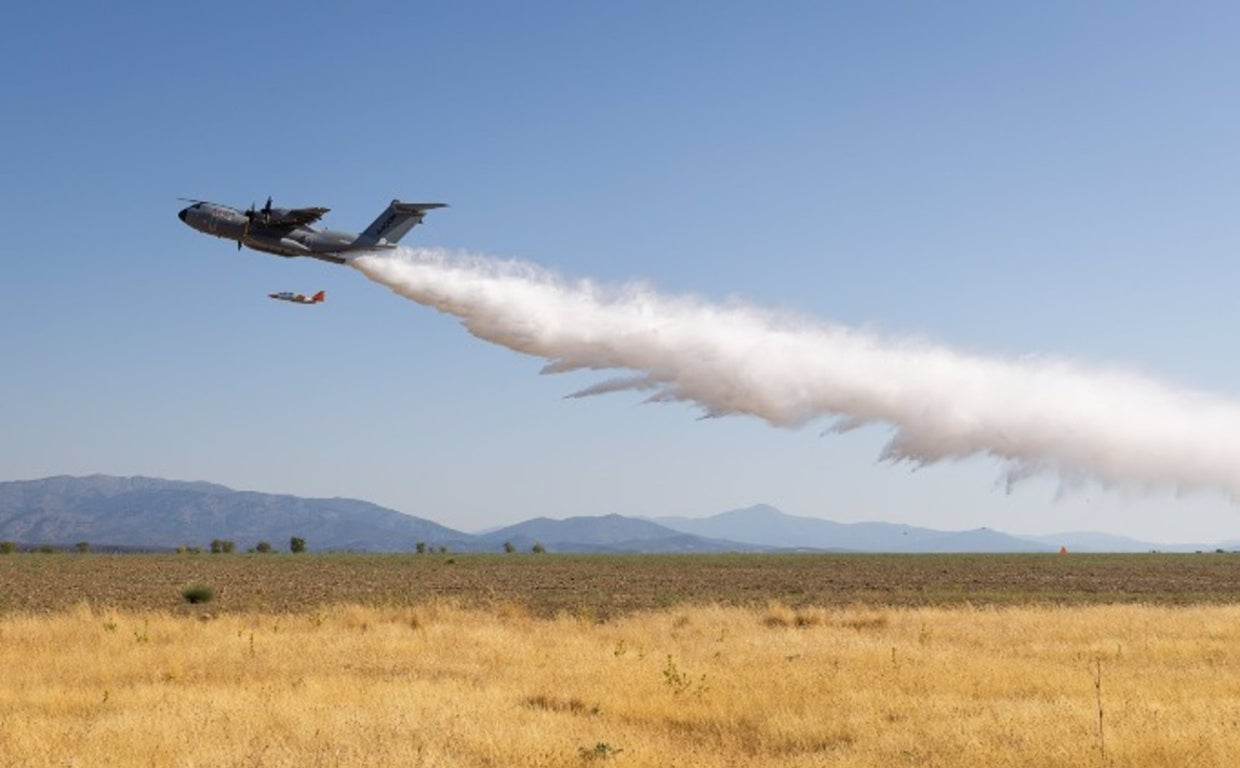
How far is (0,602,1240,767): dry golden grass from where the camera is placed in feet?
49.3

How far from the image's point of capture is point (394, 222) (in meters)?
51.5

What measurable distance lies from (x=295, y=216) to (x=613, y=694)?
104 feet

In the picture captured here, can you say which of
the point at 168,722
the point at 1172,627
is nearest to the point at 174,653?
the point at 168,722

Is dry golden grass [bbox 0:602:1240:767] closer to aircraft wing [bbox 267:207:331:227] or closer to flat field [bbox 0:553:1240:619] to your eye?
flat field [bbox 0:553:1240:619]

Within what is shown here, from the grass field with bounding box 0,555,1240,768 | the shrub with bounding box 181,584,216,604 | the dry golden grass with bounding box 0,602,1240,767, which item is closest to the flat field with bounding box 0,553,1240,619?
the shrub with bounding box 181,584,216,604

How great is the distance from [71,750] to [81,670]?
956 centimetres

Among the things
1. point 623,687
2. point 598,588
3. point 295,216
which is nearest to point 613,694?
point 623,687

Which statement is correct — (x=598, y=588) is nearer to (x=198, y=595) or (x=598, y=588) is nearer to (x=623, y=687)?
(x=198, y=595)

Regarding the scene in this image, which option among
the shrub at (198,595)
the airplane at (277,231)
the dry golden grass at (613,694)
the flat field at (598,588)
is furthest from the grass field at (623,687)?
the airplane at (277,231)

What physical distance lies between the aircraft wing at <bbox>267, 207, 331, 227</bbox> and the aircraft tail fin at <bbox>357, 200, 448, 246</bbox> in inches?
148

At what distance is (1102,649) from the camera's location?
27.0 meters

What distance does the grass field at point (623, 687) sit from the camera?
15125mm

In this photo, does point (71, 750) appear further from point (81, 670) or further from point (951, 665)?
point (951, 665)

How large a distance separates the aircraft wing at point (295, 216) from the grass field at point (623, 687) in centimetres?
1544
